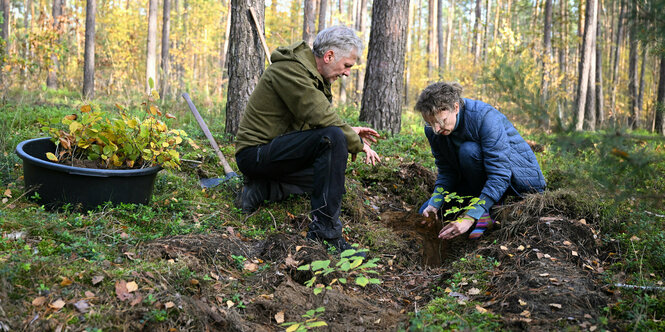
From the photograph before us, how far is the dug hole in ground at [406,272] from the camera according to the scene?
2.23m

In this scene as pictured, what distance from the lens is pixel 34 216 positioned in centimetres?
277

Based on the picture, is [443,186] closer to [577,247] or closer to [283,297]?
[577,247]

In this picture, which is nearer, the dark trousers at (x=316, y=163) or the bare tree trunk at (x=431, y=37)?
the dark trousers at (x=316, y=163)

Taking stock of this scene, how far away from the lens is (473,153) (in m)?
3.49

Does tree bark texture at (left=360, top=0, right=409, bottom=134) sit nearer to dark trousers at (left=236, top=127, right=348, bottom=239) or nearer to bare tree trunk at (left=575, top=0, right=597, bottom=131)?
dark trousers at (left=236, top=127, right=348, bottom=239)

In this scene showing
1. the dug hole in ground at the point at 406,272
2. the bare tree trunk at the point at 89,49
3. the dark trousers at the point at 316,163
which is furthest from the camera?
the bare tree trunk at the point at 89,49

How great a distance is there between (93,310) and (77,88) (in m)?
14.9

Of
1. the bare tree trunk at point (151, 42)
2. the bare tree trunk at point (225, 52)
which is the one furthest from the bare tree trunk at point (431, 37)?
the bare tree trunk at point (151, 42)

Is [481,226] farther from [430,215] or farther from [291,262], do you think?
[291,262]

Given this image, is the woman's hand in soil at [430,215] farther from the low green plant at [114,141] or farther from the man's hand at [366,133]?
the low green plant at [114,141]

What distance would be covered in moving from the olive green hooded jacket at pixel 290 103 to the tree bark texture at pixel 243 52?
5.87 ft

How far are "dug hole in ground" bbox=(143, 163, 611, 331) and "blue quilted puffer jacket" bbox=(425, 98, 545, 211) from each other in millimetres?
219

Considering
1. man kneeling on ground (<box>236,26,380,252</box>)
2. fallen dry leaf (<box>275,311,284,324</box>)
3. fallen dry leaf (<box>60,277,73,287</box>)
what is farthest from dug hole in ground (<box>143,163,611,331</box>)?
fallen dry leaf (<box>60,277,73,287</box>)

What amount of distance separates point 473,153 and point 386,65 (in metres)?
3.14
